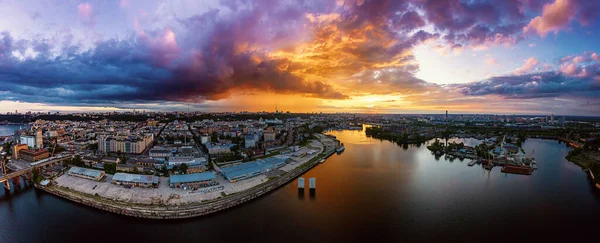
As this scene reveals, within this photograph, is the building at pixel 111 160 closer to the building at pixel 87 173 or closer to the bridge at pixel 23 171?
the building at pixel 87 173

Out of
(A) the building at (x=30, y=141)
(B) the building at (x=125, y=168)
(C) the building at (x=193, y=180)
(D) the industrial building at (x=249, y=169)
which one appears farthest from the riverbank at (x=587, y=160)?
(A) the building at (x=30, y=141)

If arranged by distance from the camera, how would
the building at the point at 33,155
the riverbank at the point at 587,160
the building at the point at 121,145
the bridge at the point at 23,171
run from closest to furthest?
the bridge at the point at 23,171 → the riverbank at the point at 587,160 → the building at the point at 33,155 → the building at the point at 121,145

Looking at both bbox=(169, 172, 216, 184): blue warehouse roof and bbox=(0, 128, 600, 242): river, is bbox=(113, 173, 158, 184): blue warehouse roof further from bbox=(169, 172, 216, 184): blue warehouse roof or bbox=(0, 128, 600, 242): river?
bbox=(0, 128, 600, 242): river

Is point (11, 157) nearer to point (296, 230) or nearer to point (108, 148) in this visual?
point (108, 148)

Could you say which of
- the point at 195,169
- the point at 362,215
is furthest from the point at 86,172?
the point at 362,215

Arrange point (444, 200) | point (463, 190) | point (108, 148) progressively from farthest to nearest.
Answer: point (108, 148), point (463, 190), point (444, 200)

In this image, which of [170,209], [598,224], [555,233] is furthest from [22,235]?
[598,224]

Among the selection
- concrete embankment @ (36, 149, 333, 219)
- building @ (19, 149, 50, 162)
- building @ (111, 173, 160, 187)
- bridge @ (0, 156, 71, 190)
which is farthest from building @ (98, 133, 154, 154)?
building @ (111, 173, 160, 187)
